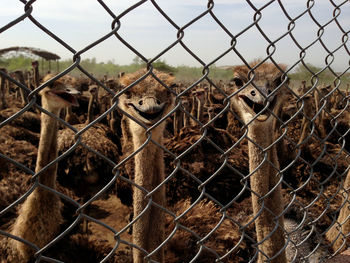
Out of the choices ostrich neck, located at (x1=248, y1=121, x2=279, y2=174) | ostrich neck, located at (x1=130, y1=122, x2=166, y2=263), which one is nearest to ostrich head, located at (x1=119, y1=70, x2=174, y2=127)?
ostrich neck, located at (x1=130, y1=122, x2=166, y2=263)

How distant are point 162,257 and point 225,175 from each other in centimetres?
213

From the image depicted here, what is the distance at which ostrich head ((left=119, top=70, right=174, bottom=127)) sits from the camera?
288cm

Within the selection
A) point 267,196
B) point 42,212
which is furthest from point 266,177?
point 42,212

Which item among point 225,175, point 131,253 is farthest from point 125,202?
point 131,253

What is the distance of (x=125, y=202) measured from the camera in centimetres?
560

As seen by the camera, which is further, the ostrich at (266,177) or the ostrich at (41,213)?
the ostrich at (41,213)

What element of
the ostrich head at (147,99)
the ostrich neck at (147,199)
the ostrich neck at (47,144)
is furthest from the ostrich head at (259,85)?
the ostrich neck at (47,144)

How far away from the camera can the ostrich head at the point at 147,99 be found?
288cm

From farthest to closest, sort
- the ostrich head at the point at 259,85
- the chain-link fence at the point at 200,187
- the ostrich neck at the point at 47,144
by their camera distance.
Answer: the ostrich neck at the point at 47,144
the ostrich head at the point at 259,85
the chain-link fence at the point at 200,187

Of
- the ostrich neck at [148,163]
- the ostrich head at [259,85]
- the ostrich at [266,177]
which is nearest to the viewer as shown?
the ostrich head at [259,85]

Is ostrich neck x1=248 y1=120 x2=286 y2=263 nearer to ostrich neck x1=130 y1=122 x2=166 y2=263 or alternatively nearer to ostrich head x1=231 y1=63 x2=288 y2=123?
ostrich head x1=231 y1=63 x2=288 y2=123

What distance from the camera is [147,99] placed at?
3.00 meters

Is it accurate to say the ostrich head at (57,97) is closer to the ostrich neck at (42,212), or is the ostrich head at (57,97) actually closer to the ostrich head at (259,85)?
the ostrich neck at (42,212)

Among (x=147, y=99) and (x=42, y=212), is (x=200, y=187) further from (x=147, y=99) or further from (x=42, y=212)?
Answer: (x=42, y=212)
